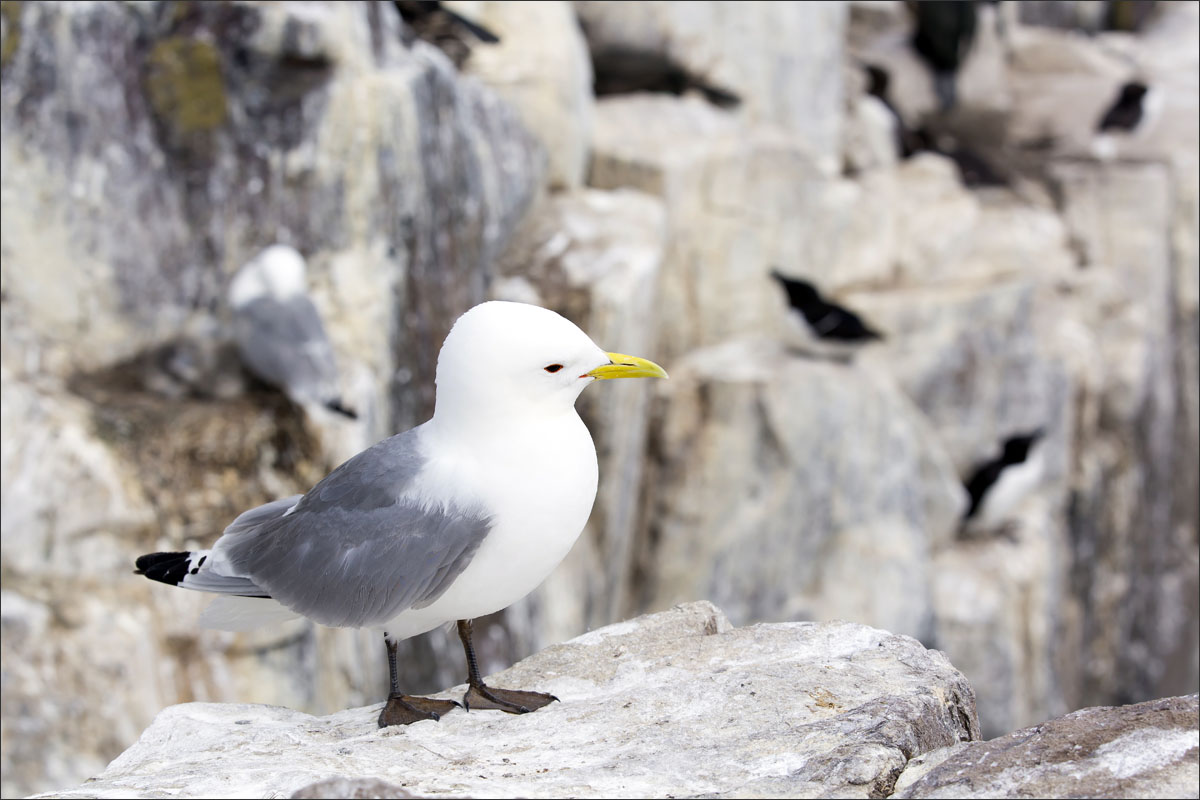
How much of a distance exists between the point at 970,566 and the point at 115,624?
733 centimetres

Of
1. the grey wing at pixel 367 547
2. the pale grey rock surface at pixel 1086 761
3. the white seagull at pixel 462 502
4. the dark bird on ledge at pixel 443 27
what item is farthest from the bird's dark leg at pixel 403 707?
the dark bird on ledge at pixel 443 27

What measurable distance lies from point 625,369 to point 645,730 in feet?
2.71

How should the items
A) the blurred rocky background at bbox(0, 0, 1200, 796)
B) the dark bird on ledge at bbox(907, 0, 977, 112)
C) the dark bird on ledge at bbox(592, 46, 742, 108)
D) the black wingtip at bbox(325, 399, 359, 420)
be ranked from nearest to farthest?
the blurred rocky background at bbox(0, 0, 1200, 796) < the black wingtip at bbox(325, 399, 359, 420) < the dark bird on ledge at bbox(592, 46, 742, 108) < the dark bird on ledge at bbox(907, 0, 977, 112)

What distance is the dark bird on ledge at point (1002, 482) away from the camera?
1034 cm

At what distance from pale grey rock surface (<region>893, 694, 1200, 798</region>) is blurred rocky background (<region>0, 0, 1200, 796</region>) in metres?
4.04

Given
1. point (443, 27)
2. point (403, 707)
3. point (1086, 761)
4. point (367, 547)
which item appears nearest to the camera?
point (1086, 761)

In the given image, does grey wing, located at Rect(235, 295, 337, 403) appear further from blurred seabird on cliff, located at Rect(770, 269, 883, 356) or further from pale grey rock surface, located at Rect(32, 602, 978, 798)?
blurred seabird on cliff, located at Rect(770, 269, 883, 356)

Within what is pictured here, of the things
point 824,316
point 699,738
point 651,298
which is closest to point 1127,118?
point 824,316

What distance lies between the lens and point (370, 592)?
111 inches

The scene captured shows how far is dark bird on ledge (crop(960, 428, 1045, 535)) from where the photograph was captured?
10336 millimetres

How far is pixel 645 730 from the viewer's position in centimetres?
271

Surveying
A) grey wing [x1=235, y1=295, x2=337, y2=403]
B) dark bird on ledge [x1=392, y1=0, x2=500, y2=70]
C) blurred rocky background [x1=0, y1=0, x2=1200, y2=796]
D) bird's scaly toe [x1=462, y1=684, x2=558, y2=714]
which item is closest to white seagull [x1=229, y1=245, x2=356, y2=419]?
grey wing [x1=235, y1=295, x2=337, y2=403]

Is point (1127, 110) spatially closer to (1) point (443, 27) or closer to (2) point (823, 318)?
(2) point (823, 318)

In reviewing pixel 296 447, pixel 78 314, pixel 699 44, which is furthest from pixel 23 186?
pixel 699 44
